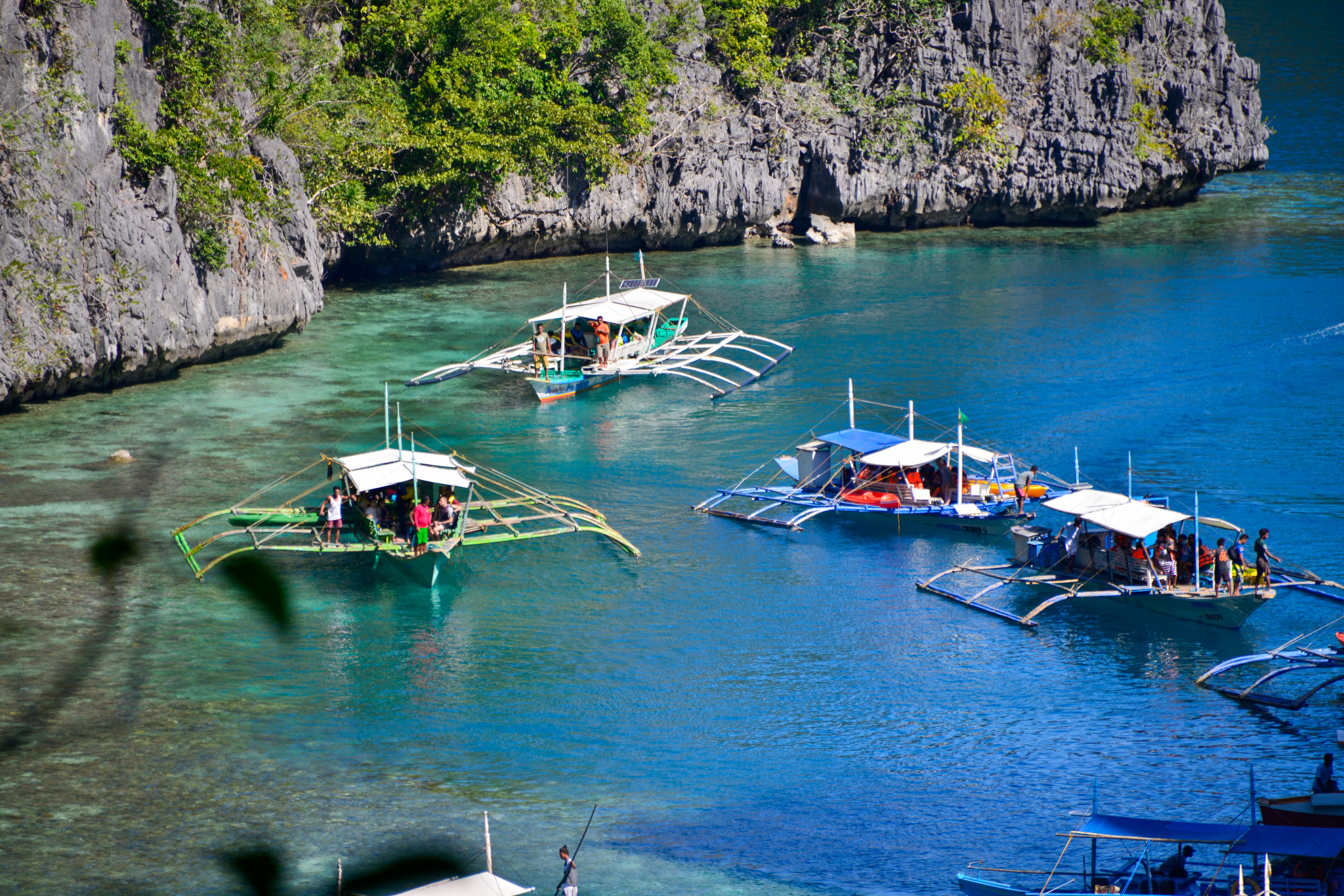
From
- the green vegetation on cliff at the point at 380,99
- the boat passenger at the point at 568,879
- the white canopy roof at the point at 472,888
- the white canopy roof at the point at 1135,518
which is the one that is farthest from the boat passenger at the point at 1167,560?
the green vegetation on cliff at the point at 380,99

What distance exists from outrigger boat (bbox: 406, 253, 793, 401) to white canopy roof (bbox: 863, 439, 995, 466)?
651 inches

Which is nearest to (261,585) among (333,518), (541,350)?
(333,518)

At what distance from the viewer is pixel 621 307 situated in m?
68.3

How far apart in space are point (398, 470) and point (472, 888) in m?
21.6

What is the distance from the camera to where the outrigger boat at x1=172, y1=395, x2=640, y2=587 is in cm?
4166

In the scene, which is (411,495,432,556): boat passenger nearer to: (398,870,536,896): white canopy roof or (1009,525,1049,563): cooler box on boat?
(398,870,536,896): white canopy roof

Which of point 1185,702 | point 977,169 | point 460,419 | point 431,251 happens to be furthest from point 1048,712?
point 977,169

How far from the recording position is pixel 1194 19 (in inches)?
4609

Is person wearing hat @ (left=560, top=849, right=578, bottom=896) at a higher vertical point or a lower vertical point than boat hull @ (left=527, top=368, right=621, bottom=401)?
lower

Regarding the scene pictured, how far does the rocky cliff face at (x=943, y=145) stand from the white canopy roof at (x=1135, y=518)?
194 ft

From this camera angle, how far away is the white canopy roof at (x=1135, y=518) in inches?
1537

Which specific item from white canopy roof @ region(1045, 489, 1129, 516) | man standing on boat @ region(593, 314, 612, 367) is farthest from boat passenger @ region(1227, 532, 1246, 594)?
man standing on boat @ region(593, 314, 612, 367)

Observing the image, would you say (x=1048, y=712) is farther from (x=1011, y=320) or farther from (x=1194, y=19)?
(x=1194, y=19)

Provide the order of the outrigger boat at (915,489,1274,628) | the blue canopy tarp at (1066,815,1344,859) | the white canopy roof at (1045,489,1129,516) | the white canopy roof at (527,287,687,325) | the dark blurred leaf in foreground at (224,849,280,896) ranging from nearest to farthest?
1. the blue canopy tarp at (1066,815,1344,859)
2. the dark blurred leaf in foreground at (224,849,280,896)
3. the outrigger boat at (915,489,1274,628)
4. the white canopy roof at (1045,489,1129,516)
5. the white canopy roof at (527,287,687,325)
